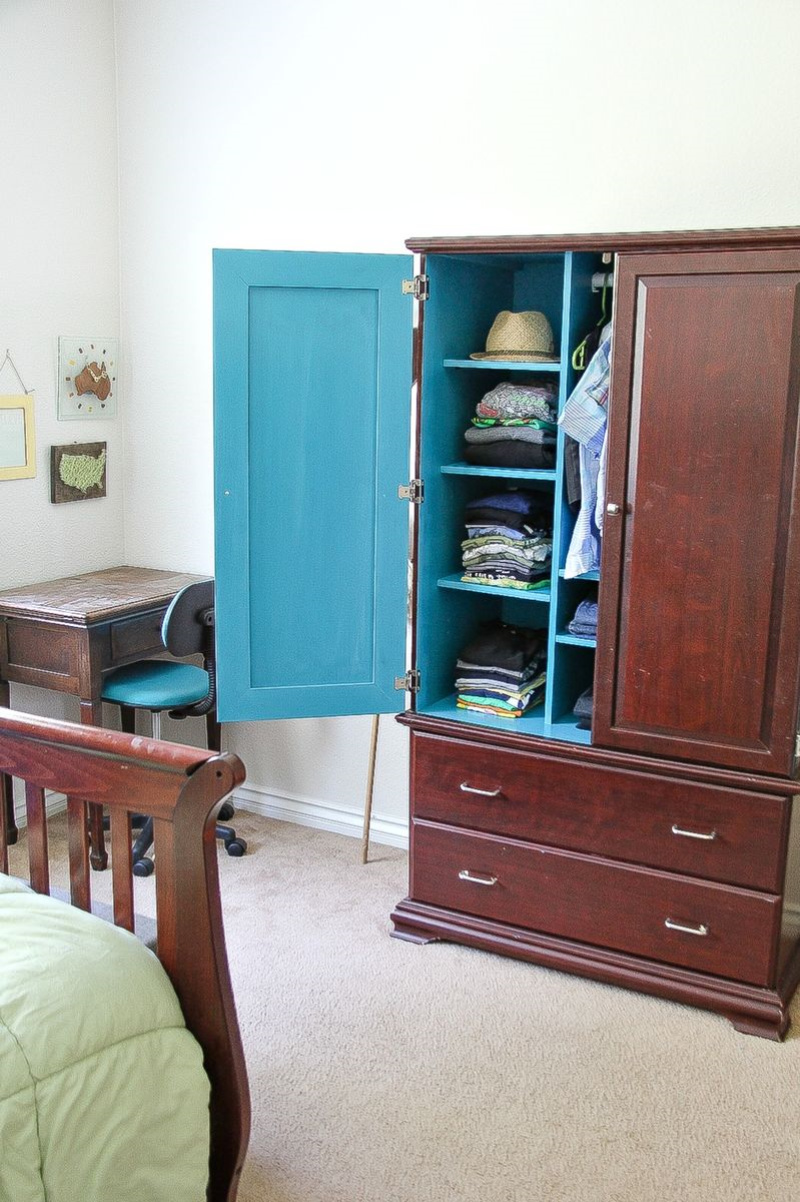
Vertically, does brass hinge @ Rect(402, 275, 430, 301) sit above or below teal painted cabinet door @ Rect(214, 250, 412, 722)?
above

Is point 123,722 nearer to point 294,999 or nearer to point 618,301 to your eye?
point 294,999

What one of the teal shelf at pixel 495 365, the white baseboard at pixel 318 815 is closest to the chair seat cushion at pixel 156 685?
the white baseboard at pixel 318 815

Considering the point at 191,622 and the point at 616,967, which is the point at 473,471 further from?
the point at 616,967

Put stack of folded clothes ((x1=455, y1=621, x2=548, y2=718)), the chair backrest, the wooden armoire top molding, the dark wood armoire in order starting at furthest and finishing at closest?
the chair backrest
stack of folded clothes ((x1=455, y1=621, x2=548, y2=718))
the dark wood armoire
the wooden armoire top molding

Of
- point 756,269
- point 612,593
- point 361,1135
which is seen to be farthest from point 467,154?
point 361,1135

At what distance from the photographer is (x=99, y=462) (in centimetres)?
407

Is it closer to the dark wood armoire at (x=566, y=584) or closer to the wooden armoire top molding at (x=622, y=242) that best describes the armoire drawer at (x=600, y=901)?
the dark wood armoire at (x=566, y=584)

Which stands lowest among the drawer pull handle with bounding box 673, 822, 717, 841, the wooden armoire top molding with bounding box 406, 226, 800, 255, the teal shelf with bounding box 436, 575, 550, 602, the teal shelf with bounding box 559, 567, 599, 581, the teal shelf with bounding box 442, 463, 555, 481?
the drawer pull handle with bounding box 673, 822, 717, 841

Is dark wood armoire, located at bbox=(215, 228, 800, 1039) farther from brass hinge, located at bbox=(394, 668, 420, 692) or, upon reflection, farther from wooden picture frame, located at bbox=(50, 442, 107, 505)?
wooden picture frame, located at bbox=(50, 442, 107, 505)

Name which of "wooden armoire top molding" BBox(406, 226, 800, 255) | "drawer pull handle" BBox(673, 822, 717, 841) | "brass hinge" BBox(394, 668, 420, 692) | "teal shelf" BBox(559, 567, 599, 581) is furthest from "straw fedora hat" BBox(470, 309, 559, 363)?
"drawer pull handle" BBox(673, 822, 717, 841)

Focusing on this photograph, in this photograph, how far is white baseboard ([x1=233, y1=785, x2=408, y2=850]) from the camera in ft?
12.6

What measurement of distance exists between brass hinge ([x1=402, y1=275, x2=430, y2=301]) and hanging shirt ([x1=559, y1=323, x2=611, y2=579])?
46 centimetres

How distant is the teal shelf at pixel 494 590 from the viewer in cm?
304

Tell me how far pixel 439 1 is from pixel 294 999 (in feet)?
9.13
